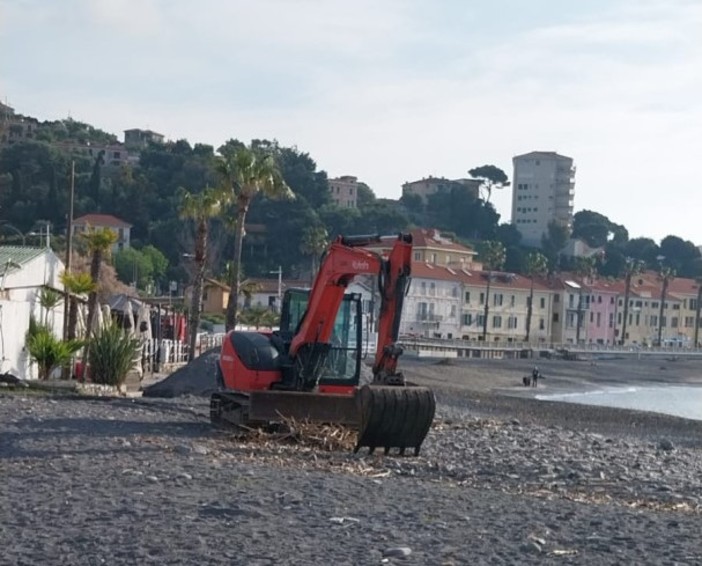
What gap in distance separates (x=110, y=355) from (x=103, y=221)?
83742mm

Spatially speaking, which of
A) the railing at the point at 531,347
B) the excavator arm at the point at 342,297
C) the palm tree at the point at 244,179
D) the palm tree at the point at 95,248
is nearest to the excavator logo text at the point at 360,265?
the excavator arm at the point at 342,297

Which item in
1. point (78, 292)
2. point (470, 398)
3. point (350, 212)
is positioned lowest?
point (470, 398)

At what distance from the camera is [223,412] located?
22875 mm

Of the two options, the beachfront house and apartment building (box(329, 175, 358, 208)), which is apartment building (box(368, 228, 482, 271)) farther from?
the beachfront house

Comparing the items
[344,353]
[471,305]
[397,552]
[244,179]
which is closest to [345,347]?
[344,353]

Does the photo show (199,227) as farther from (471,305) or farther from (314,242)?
(471,305)

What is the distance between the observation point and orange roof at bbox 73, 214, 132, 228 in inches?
4459

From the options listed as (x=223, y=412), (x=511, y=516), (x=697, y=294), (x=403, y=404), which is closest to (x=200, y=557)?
(x=511, y=516)

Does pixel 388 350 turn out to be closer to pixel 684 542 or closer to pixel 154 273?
pixel 684 542

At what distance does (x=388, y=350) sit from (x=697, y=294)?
485ft

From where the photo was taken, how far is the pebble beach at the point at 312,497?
10.6 m

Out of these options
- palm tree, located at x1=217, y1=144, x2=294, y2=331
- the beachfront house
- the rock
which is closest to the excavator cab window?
the rock

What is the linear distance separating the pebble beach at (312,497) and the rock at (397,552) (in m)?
0.02

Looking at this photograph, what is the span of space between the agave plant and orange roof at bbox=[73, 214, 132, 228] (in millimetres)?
76407
